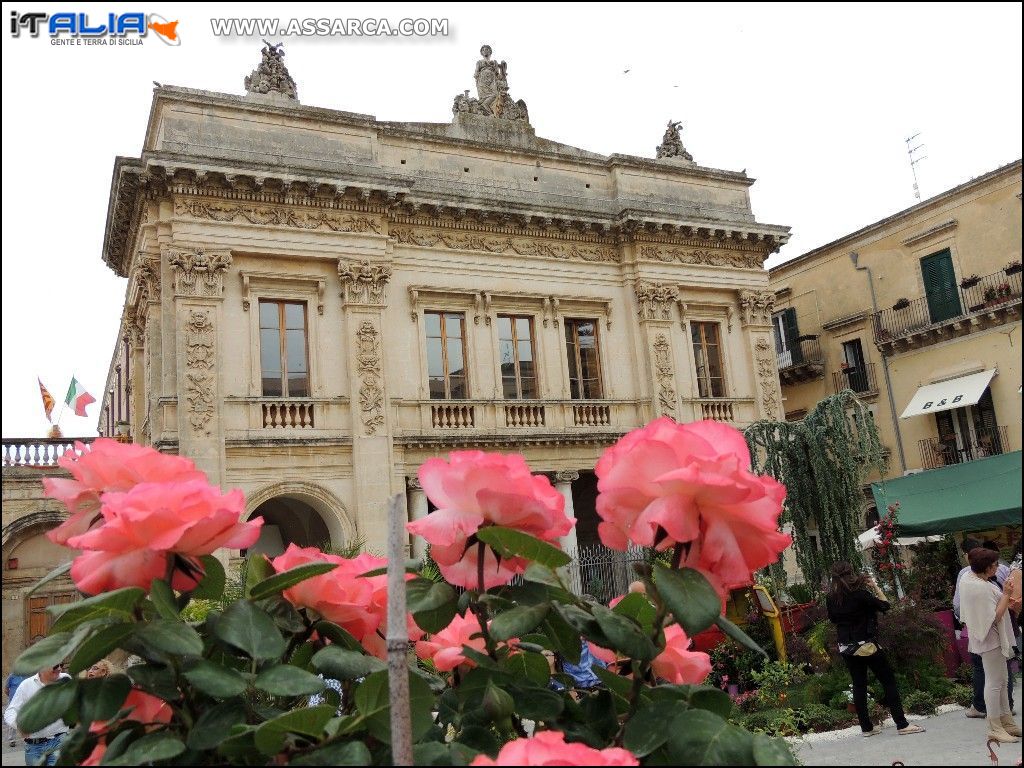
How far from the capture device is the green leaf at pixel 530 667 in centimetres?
160

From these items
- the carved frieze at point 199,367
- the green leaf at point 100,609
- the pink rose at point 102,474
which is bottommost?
the green leaf at point 100,609

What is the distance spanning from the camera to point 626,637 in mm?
1399

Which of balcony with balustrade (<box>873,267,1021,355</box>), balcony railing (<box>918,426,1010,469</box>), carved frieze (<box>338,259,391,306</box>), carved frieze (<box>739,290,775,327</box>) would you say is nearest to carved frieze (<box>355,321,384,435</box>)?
carved frieze (<box>338,259,391,306</box>)

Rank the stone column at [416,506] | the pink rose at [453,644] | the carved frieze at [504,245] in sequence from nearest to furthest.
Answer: the pink rose at [453,644]
the stone column at [416,506]
the carved frieze at [504,245]

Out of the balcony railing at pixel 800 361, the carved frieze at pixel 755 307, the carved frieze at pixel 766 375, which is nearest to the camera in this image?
the balcony railing at pixel 800 361

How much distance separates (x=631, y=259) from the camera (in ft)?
61.1

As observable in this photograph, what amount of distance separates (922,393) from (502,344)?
1453 cm

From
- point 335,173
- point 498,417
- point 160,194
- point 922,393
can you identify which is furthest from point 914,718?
point 160,194

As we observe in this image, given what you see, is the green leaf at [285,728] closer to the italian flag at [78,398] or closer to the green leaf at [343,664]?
the green leaf at [343,664]

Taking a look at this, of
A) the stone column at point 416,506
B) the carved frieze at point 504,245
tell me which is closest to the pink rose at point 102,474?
the stone column at point 416,506

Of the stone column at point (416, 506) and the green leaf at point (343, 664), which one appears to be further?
the stone column at point (416, 506)

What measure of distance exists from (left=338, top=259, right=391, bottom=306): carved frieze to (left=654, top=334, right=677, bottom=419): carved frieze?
5.80m

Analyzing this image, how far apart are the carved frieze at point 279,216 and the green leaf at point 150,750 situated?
14540 millimetres

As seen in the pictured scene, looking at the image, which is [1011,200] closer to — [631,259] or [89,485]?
[89,485]
